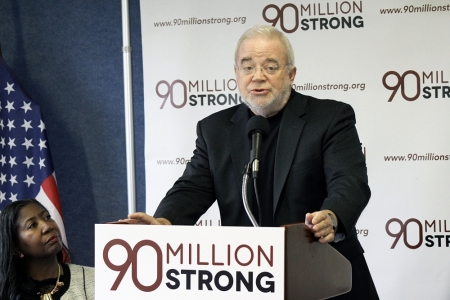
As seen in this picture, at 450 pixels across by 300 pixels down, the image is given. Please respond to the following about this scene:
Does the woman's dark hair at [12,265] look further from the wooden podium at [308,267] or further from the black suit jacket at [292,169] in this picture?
the wooden podium at [308,267]

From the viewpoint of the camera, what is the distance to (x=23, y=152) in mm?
3764

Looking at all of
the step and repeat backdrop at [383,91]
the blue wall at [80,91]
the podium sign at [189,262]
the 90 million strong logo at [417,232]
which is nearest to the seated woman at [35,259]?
the step and repeat backdrop at [383,91]

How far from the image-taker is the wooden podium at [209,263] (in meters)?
1.37

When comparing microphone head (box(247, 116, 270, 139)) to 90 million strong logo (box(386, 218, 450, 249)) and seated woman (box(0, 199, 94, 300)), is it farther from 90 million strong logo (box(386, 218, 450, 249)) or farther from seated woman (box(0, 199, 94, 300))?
90 million strong logo (box(386, 218, 450, 249))

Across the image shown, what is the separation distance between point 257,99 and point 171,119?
5.21 feet

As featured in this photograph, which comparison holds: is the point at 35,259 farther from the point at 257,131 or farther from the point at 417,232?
the point at 417,232

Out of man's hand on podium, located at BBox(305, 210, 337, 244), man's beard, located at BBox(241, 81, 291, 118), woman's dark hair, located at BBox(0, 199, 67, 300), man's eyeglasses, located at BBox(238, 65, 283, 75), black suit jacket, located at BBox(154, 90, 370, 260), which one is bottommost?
woman's dark hair, located at BBox(0, 199, 67, 300)

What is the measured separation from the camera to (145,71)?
3.69 metres

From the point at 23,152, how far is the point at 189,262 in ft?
8.59

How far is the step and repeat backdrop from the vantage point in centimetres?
335

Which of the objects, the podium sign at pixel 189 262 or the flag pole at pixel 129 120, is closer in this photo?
the podium sign at pixel 189 262

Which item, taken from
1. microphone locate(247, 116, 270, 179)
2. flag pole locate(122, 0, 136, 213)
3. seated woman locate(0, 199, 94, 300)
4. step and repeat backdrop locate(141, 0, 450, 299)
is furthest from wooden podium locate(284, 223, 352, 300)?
flag pole locate(122, 0, 136, 213)

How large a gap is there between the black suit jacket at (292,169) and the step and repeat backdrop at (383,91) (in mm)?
1322

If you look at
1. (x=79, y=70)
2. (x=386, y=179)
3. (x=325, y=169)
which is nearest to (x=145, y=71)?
(x=79, y=70)
